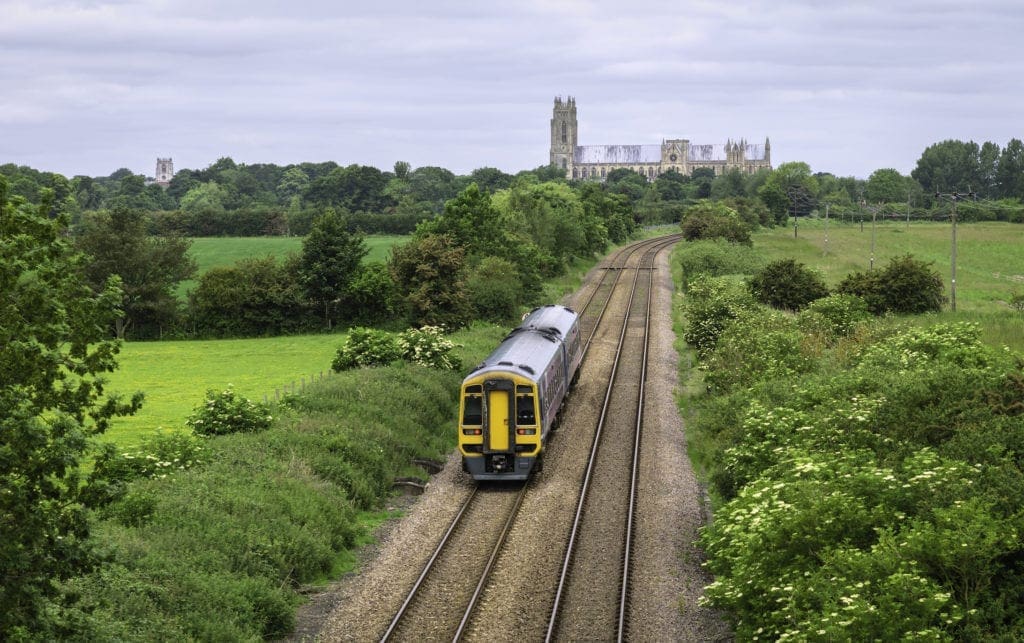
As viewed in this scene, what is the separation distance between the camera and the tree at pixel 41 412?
10.4 meters

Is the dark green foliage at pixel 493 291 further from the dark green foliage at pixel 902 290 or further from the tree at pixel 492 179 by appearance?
the tree at pixel 492 179

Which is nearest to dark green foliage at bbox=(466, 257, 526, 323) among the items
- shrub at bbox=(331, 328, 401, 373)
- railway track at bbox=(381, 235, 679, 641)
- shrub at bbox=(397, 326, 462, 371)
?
shrub at bbox=(397, 326, 462, 371)

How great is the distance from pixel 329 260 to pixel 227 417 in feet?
114

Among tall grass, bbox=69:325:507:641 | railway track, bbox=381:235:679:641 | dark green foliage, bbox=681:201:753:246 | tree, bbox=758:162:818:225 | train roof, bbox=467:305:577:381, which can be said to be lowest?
railway track, bbox=381:235:679:641

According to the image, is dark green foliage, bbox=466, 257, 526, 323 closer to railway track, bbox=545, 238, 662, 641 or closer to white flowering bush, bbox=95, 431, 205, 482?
railway track, bbox=545, 238, 662, 641

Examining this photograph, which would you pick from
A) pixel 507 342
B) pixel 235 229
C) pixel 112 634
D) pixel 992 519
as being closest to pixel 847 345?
pixel 507 342

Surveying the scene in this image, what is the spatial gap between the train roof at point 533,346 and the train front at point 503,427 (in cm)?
30

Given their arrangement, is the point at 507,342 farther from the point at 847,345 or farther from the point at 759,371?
the point at 847,345

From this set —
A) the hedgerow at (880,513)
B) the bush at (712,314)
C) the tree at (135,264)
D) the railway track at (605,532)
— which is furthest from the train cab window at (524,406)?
the tree at (135,264)

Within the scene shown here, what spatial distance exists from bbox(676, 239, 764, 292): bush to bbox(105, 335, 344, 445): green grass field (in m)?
24.5

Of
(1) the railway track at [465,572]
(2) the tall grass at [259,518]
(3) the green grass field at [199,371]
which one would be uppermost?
(2) the tall grass at [259,518]

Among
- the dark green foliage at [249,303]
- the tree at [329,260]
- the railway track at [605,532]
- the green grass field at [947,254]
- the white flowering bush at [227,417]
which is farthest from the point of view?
the dark green foliage at [249,303]

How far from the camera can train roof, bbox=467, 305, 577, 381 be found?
1018 inches

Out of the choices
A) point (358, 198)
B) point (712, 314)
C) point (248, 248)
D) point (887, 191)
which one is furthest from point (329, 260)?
point (887, 191)
